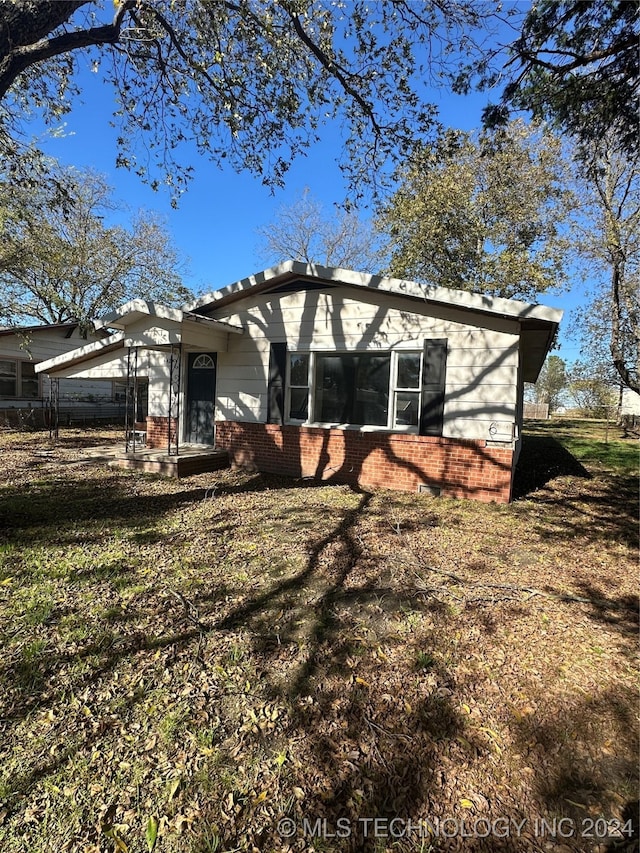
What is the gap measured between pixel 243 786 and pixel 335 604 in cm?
165

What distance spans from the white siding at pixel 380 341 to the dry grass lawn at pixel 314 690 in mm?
2401

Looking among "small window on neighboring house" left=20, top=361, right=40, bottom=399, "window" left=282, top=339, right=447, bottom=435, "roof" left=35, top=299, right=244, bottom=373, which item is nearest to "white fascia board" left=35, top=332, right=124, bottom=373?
"roof" left=35, top=299, right=244, bottom=373

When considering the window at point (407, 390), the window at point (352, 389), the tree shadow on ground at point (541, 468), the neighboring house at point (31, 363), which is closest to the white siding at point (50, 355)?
the neighboring house at point (31, 363)

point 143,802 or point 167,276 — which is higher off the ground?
point 167,276

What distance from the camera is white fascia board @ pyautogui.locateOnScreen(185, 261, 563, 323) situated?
19.8 ft

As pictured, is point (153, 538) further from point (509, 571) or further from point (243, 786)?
point (509, 571)

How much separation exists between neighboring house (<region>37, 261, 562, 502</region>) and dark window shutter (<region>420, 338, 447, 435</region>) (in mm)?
18

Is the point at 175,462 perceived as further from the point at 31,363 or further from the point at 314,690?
the point at 31,363

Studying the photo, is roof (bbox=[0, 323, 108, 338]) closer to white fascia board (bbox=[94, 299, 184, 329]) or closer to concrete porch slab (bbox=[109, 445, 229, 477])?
white fascia board (bbox=[94, 299, 184, 329])

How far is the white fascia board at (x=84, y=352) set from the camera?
10914mm

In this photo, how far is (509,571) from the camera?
13.6 feet

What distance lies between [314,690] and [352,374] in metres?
6.01

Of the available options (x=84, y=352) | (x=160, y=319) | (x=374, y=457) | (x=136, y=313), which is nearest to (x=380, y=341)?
(x=374, y=457)

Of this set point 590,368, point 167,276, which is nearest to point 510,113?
point 590,368
